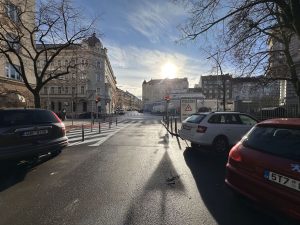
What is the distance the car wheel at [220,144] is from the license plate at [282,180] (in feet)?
20.9

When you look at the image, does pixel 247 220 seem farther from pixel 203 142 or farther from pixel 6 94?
pixel 6 94

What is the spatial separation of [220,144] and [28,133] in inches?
254

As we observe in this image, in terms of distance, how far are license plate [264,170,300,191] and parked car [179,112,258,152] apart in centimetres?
625

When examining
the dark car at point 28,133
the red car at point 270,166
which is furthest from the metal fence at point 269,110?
the dark car at point 28,133

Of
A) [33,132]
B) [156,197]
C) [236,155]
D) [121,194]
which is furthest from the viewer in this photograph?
[33,132]

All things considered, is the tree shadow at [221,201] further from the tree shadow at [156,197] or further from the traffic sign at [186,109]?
the traffic sign at [186,109]

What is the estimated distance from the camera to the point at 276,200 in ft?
12.0

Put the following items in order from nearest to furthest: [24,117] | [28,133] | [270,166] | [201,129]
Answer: [270,166] → [28,133] → [24,117] → [201,129]

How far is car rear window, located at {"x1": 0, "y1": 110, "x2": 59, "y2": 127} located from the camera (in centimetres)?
701

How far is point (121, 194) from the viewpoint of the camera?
5379 mm

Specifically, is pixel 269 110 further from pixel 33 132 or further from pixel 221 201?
pixel 33 132

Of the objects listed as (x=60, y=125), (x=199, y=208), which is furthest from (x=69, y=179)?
(x=199, y=208)

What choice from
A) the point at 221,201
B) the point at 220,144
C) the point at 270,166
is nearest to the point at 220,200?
the point at 221,201

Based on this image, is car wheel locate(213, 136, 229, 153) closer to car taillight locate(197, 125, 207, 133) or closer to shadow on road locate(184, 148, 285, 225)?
car taillight locate(197, 125, 207, 133)
